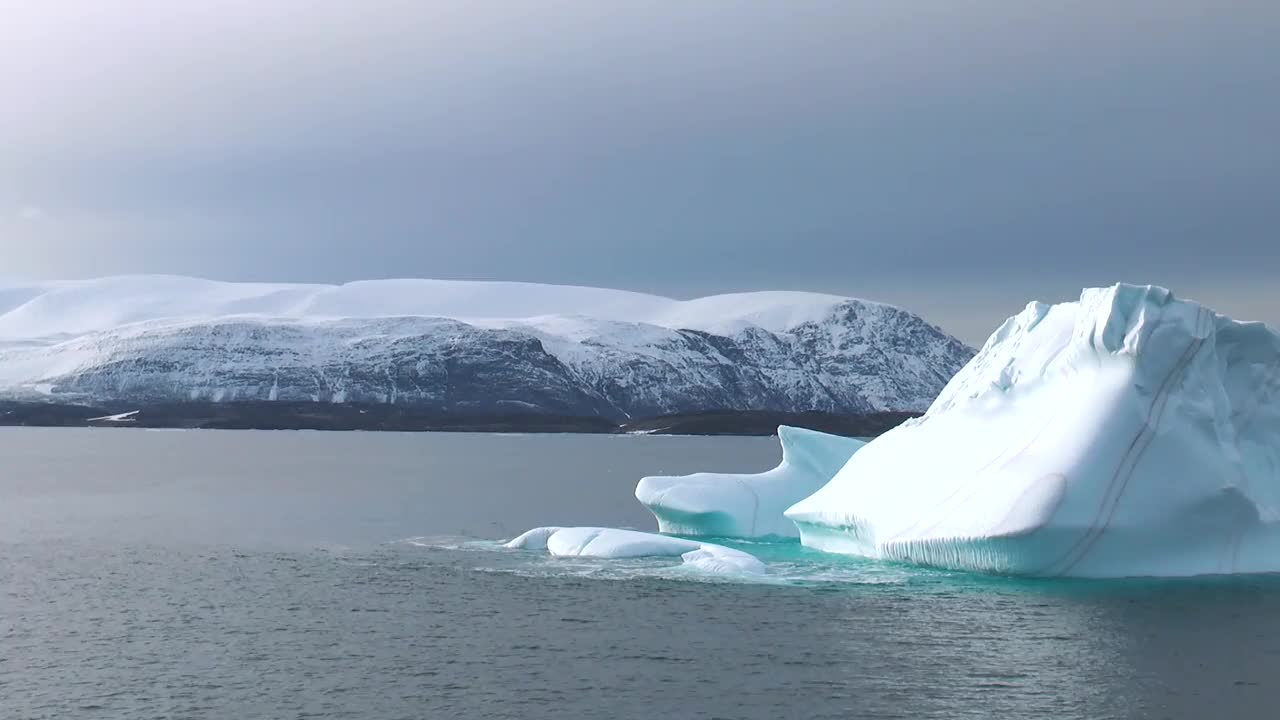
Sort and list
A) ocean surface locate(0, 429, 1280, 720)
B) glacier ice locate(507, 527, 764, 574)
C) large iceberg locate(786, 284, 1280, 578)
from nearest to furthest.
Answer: ocean surface locate(0, 429, 1280, 720), large iceberg locate(786, 284, 1280, 578), glacier ice locate(507, 527, 764, 574)

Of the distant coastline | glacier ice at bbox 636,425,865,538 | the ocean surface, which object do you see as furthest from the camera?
the distant coastline

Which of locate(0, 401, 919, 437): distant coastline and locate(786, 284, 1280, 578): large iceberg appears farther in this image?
locate(0, 401, 919, 437): distant coastline

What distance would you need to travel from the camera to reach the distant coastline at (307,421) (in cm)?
18938

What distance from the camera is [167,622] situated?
25547 mm

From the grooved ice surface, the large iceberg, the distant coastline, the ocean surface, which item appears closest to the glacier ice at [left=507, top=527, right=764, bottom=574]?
the grooved ice surface

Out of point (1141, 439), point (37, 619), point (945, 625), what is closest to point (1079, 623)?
point (945, 625)

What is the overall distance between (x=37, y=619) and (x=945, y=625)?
16.6m

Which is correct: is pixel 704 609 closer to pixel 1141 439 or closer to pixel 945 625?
pixel 945 625

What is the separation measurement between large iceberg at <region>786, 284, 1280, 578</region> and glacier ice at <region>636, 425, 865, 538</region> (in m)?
5.95

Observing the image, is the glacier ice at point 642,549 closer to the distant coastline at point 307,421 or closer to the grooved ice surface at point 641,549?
the grooved ice surface at point 641,549

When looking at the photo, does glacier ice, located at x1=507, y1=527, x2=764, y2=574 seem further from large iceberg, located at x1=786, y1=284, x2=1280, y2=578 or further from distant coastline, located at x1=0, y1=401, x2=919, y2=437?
distant coastline, located at x1=0, y1=401, x2=919, y2=437

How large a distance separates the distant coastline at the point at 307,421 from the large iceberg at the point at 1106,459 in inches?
6001

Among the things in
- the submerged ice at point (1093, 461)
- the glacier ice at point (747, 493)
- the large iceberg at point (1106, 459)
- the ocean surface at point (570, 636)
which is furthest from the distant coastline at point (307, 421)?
the large iceberg at point (1106, 459)

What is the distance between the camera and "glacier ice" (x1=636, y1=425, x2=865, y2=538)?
37562 millimetres
